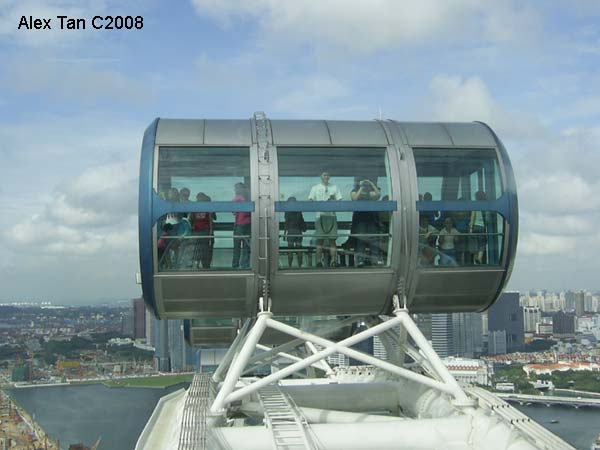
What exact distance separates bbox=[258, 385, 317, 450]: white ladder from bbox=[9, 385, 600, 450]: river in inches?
3430

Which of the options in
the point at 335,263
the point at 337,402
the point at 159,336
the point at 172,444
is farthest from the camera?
the point at 159,336

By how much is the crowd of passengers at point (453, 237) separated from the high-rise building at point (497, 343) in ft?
601

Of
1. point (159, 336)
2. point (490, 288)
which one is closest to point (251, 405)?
point (490, 288)

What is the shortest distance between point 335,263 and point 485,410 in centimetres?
363

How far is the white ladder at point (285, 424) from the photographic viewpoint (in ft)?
36.6

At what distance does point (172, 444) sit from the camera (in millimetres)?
11125

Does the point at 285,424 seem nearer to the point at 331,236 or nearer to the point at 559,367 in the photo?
the point at 331,236

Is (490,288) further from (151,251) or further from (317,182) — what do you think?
(151,251)

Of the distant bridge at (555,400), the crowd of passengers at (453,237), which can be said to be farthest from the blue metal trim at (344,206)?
the distant bridge at (555,400)

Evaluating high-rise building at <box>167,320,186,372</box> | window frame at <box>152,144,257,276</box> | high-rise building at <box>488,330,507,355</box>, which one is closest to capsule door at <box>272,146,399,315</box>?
window frame at <box>152,144,257,276</box>

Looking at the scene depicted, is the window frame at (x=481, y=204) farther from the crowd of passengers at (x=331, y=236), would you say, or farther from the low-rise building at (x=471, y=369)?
the low-rise building at (x=471, y=369)

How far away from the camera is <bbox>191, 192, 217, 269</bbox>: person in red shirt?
12727mm

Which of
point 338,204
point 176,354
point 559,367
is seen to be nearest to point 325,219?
point 338,204

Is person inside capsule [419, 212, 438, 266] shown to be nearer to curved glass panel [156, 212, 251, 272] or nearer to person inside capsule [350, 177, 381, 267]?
person inside capsule [350, 177, 381, 267]
